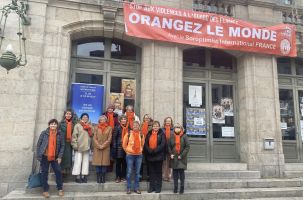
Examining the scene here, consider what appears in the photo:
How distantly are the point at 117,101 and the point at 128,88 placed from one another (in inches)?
23.2

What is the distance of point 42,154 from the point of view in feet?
22.5

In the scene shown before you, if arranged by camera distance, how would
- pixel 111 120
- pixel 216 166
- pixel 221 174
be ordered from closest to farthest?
pixel 111 120 → pixel 221 174 → pixel 216 166

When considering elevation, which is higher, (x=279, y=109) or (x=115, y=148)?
(x=279, y=109)

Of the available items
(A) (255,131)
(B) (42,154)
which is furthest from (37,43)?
(A) (255,131)

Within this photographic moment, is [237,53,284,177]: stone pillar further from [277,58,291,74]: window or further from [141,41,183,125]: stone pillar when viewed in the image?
[141,41,183,125]: stone pillar

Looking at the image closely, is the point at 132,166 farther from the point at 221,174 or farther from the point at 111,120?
the point at 221,174

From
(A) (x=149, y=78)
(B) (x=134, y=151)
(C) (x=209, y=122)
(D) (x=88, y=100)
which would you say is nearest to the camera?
(B) (x=134, y=151)

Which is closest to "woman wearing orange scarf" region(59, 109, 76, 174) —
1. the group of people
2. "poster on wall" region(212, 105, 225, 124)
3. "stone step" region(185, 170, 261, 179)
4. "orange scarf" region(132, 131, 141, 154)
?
the group of people

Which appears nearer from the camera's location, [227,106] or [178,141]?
[178,141]

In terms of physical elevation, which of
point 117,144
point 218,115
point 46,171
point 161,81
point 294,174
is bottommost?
point 294,174

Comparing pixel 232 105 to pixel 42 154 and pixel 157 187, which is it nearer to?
pixel 157 187

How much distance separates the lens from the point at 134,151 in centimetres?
722

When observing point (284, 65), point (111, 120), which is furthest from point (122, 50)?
point (284, 65)

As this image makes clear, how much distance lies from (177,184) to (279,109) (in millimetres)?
5107
